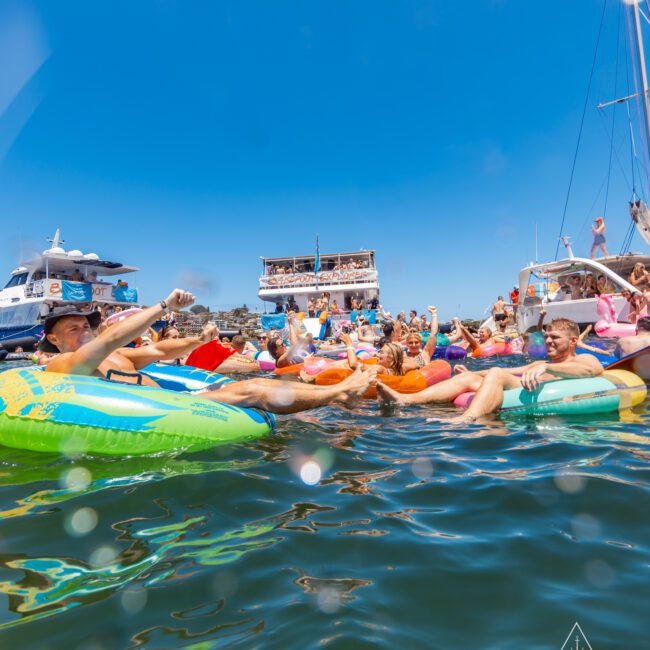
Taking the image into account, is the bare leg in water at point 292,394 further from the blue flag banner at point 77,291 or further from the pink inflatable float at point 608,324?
the blue flag banner at point 77,291

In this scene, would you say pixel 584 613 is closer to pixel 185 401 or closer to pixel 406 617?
pixel 406 617

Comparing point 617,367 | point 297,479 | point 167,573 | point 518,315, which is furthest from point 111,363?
point 518,315

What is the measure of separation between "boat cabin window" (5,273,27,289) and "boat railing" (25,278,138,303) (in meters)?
1.06

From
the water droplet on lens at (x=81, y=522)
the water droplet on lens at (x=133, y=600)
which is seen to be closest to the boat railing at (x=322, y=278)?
the water droplet on lens at (x=81, y=522)

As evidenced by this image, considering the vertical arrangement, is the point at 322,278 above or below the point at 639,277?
above

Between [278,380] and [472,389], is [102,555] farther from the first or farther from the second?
[472,389]

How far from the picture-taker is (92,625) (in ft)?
5.26

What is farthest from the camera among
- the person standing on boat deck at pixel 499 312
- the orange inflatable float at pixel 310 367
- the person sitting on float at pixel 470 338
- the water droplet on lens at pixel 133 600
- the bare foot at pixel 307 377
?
the person standing on boat deck at pixel 499 312

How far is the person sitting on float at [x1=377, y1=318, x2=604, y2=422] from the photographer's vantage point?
4.80 m

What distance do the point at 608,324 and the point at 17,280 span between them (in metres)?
27.4

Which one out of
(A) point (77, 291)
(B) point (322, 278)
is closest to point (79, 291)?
(A) point (77, 291)

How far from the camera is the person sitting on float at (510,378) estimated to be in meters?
4.80

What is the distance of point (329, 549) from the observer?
2123 mm

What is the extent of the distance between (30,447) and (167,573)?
91.4 inches
